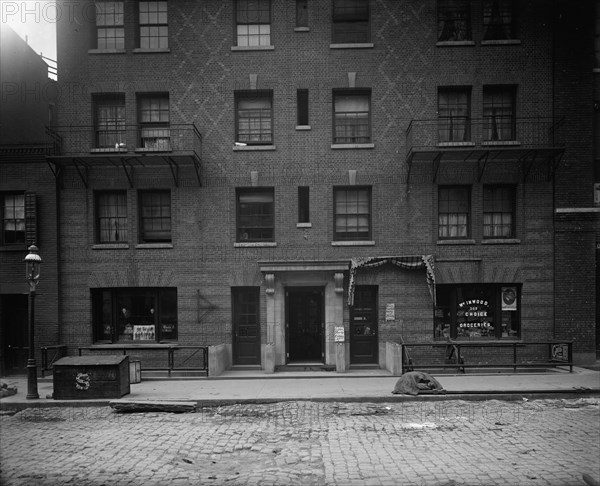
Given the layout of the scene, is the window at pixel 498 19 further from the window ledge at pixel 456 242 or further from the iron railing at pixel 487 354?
the iron railing at pixel 487 354

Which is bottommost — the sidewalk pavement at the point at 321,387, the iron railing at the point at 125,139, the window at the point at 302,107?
the sidewalk pavement at the point at 321,387

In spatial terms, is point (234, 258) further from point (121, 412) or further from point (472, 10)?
point (472, 10)

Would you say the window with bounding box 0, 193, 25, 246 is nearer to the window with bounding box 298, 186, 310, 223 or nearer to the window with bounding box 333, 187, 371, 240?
the window with bounding box 298, 186, 310, 223

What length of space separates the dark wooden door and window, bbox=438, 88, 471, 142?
30.6 feet

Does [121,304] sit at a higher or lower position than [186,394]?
higher

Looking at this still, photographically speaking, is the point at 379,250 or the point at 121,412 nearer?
the point at 121,412

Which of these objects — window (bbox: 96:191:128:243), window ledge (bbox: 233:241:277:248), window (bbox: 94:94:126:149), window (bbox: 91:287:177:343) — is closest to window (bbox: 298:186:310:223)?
window ledge (bbox: 233:241:277:248)

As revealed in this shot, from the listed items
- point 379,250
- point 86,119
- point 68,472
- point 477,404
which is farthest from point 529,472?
point 86,119

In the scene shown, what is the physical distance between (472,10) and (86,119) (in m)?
15.1

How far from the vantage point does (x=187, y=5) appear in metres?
17.9

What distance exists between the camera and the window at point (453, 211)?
1819 cm

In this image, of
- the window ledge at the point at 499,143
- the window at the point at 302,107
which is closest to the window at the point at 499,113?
the window ledge at the point at 499,143

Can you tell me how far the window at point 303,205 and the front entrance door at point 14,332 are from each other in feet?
36.1

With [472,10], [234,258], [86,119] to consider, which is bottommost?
[234,258]
